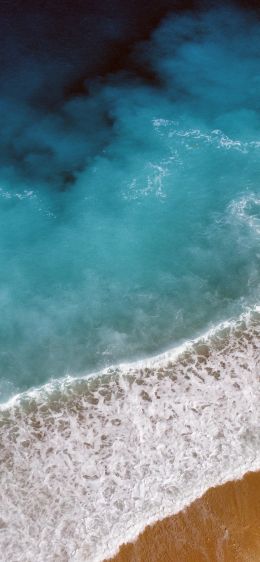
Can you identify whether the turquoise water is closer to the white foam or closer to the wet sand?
the white foam

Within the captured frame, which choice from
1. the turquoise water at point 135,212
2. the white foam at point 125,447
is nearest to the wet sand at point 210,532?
the white foam at point 125,447

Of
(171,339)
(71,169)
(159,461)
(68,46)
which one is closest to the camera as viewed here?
(159,461)

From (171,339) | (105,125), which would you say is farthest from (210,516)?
(105,125)

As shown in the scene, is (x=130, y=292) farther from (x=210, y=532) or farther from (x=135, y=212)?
(x=210, y=532)

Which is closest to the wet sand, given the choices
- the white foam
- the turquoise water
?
the white foam

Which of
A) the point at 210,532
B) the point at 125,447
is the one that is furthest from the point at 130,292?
the point at 210,532

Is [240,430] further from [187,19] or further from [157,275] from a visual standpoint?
[187,19]

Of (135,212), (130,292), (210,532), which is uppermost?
(135,212)
